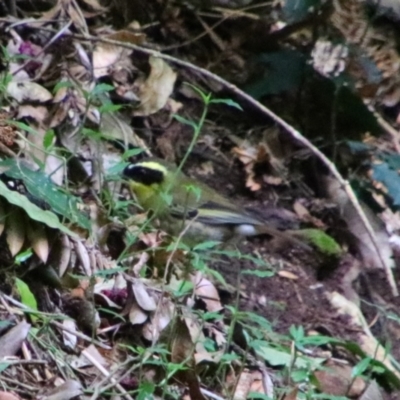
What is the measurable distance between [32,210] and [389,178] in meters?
2.32

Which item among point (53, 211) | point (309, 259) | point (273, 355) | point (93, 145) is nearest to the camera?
point (53, 211)

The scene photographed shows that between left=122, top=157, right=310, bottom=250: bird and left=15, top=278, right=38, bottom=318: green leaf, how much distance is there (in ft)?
4.17

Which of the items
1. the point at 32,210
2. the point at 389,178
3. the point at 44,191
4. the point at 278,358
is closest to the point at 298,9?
the point at 389,178

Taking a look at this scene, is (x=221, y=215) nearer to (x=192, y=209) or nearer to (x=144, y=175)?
(x=192, y=209)

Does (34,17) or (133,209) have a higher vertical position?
(34,17)

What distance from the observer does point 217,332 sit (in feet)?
10.7

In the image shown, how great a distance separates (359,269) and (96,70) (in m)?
1.70

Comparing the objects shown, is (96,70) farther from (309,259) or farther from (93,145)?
(309,259)

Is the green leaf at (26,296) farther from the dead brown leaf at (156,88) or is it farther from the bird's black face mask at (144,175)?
the dead brown leaf at (156,88)

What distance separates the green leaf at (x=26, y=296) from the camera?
2732 millimetres

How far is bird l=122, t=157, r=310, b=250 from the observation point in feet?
13.4

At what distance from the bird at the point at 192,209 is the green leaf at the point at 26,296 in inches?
50.0

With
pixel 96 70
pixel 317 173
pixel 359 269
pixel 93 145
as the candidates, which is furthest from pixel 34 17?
pixel 359 269

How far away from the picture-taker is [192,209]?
14.1 feet
